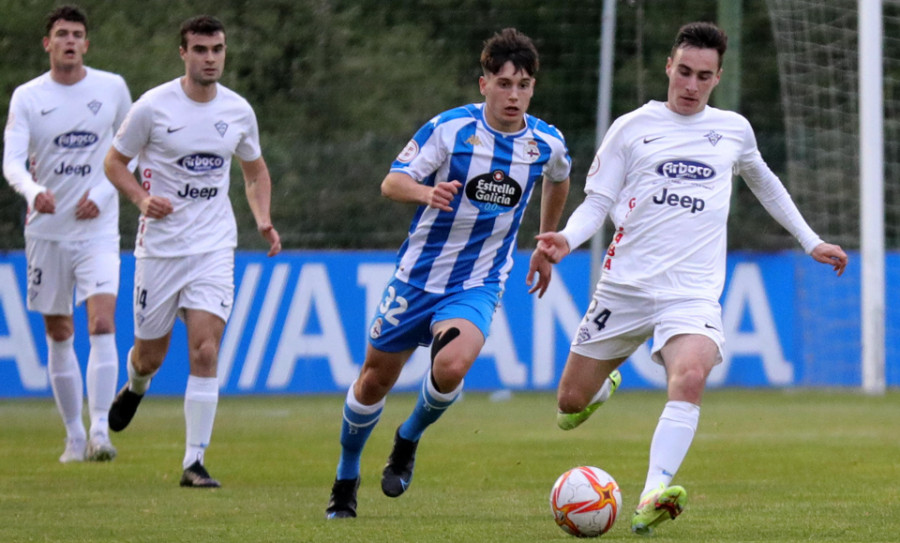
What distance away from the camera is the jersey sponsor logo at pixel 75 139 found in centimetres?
995

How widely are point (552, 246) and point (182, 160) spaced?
3.04 meters

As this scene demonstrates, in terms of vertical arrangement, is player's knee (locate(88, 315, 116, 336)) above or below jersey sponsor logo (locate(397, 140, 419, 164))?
below

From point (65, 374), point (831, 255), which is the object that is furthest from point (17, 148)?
point (831, 255)

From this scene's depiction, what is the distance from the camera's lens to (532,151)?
280 inches

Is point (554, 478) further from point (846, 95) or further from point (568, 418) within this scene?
point (846, 95)

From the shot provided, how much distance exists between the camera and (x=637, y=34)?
1711 cm

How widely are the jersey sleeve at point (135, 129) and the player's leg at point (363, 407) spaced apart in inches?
89.0

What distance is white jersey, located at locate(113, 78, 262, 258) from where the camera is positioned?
8539mm

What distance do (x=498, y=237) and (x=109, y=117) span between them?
152 inches

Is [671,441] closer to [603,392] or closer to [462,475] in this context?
[603,392]

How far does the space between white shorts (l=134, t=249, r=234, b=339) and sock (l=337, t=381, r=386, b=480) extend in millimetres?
1698

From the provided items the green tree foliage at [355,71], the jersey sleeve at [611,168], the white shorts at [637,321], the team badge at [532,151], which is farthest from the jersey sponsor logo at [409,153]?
the green tree foliage at [355,71]

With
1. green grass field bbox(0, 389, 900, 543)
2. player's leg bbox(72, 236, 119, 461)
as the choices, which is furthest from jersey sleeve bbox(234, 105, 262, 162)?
green grass field bbox(0, 389, 900, 543)

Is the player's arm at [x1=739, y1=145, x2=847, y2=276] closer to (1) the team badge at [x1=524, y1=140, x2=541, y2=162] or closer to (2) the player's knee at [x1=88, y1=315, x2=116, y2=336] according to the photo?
(1) the team badge at [x1=524, y1=140, x2=541, y2=162]
